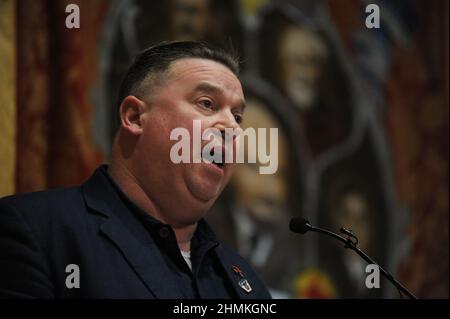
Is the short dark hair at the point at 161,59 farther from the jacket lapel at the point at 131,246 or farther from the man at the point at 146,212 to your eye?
the jacket lapel at the point at 131,246

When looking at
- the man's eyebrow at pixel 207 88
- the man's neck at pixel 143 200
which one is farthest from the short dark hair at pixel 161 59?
the man's neck at pixel 143 200

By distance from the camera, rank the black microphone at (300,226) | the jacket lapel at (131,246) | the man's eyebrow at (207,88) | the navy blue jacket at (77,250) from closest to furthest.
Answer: the navy blue jacket at (77,250)
the jacket lapel at (131,246)
the black microphone at (300,226)
the man's eyebrow at (207,88)

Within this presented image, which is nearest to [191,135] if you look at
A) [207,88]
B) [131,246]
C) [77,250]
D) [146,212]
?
[207,88]

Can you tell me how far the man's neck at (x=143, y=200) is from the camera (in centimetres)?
262

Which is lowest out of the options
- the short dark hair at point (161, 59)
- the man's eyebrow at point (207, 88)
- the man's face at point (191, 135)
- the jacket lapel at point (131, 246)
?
the jacket lapel at point (131, 246)

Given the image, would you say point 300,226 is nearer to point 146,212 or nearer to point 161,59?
point 146,212

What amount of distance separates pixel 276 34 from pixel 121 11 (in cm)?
95

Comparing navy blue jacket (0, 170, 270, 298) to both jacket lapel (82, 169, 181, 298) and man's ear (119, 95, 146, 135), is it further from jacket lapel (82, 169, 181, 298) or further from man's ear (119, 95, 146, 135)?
man's ear (119, 95, 146, 135)

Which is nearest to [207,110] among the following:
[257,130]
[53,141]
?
[53,141]

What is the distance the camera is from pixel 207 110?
2631 mm

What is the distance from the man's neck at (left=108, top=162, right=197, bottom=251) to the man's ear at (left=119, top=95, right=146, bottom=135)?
129 mm

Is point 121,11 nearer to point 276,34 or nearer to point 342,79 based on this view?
point 276,34

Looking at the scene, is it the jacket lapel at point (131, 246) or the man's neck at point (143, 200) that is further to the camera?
the man's neck at point (143, 200)

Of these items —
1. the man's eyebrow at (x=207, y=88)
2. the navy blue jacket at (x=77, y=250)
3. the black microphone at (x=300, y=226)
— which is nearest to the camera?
the navy blue jacket at (x=77, y=250)
